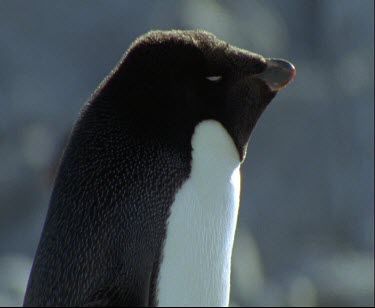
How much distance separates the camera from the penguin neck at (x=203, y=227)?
147 cm

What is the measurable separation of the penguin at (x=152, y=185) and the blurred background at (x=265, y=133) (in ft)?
7.57

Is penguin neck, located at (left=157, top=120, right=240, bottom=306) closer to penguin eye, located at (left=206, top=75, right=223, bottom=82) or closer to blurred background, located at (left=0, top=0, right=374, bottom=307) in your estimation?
penguin eye, located at (left=206, top=75, right=223, bottom=82)

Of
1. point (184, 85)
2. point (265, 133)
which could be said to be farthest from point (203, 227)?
point (265, 133)

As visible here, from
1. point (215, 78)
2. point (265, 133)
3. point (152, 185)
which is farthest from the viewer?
point (265, 133)

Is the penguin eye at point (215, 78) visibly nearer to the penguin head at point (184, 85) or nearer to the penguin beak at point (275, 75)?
the penguin head at point (184, 85)

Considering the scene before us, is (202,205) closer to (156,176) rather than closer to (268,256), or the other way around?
(156,176)

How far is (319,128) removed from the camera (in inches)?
170

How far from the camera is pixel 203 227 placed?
152cm

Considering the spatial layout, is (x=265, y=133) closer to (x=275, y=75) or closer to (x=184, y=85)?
(x=275, y=75)

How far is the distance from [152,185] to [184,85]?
17cm

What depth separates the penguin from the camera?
4.57ft

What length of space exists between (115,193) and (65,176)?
8 cm

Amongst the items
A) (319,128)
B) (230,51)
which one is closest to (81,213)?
(230,51)

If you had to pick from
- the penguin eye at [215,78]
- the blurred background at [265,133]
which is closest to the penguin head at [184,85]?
the penguin eye at [215,78]
